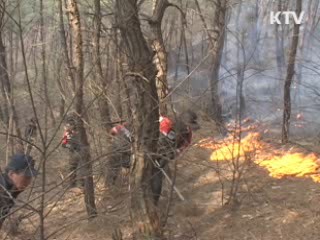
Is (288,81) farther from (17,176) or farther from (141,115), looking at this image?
(17,176)

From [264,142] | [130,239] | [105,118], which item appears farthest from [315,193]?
[264,142]

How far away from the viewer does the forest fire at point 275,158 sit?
8.77m

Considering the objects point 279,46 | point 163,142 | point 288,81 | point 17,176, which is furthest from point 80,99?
point 279,46

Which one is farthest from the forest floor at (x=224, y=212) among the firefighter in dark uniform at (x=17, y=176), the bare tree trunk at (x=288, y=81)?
A: the bare tree trunk at (x=288, y=81)

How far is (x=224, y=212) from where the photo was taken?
24.7ft

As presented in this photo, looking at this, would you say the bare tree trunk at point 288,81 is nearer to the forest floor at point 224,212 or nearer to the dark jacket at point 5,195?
the forest floor at point 224,212

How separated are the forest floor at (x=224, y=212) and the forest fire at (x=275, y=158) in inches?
8.9

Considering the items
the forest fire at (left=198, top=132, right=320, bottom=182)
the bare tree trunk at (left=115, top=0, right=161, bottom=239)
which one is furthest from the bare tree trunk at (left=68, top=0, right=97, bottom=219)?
the forest fire at (left=198, top=132, right=320, bottom=182)

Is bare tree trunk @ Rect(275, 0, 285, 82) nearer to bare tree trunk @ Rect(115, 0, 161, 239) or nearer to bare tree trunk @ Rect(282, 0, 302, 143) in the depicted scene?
bare tree trunk @ Rect(282, 0, 302, 143)

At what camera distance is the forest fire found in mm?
8773

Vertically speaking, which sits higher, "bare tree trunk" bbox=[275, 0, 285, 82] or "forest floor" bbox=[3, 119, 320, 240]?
"bare tree trunk" bbox=[275, 0, 285, 82]

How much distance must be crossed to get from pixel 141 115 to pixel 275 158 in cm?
497

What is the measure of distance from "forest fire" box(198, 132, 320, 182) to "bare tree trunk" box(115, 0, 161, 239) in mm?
2086

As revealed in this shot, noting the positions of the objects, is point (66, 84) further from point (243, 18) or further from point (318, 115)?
point (243, 18)
